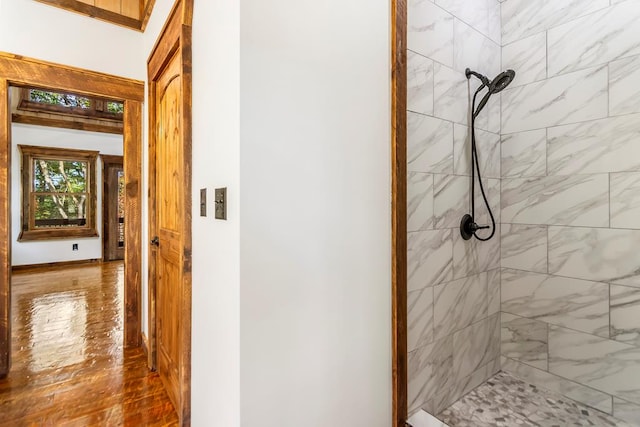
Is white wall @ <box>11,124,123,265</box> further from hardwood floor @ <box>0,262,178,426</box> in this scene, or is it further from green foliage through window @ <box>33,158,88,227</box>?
hardwood floor @ <box>0,262,178,426</box>

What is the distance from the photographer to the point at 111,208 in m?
6.15

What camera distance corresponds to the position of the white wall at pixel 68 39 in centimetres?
200

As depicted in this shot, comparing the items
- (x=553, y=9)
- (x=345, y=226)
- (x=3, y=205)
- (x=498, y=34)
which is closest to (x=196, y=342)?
(x=345, y=226)

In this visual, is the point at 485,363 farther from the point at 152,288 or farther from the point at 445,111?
the point at 152,288

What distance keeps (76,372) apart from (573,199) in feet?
11.1

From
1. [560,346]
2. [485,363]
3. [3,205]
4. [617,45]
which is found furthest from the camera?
[3,205]

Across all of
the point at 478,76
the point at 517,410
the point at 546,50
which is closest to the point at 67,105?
the point at 478,76

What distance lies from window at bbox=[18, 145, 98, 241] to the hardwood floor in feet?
7.87

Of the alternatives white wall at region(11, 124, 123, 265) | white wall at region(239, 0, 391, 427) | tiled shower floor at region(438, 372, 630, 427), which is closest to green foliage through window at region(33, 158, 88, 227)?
white wall at region(11, 124, 123, 265)

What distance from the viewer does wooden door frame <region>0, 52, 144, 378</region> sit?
201 centimetres

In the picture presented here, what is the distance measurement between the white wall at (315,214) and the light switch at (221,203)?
0.12m

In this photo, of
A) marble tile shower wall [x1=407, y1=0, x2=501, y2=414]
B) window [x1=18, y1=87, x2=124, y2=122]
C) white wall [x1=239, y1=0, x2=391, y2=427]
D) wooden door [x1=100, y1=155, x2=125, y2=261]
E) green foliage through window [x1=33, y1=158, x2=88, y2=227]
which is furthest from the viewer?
wooden door [x1=100, y1=155, x2=125, y2=261]

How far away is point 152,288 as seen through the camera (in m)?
2.12

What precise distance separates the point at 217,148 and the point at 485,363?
195 cm
